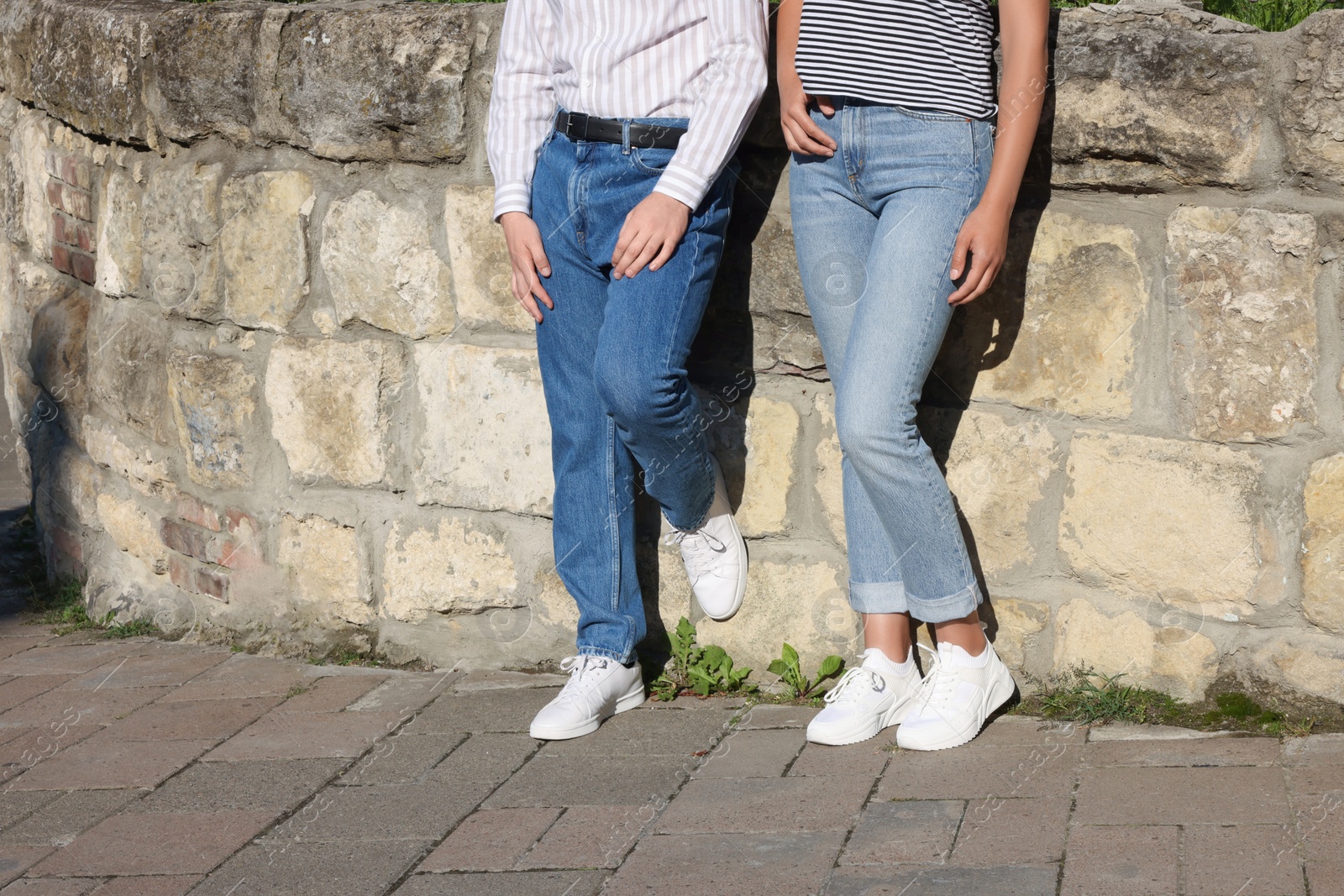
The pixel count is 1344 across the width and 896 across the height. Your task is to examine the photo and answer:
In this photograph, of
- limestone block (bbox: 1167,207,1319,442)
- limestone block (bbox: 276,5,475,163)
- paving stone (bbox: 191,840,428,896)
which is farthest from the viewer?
limestone block (bbox: 276,5,475,163)

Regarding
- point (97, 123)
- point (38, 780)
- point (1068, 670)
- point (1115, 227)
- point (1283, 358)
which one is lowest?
point (38, 780)

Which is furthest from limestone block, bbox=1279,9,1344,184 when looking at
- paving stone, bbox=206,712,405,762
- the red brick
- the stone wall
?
the red brick

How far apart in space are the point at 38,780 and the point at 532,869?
1.11m

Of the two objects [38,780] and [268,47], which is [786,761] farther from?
[268,47]

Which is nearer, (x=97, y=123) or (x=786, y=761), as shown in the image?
(x=786, y=761)

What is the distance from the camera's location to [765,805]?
7.41 ft

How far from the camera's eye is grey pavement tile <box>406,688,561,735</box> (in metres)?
2.72

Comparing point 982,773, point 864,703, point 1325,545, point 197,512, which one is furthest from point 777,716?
point 197,512

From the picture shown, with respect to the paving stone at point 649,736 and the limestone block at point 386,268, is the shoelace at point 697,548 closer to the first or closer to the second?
the paving stone at point 649,736

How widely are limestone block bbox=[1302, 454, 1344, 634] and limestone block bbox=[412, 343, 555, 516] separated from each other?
1.47 meters

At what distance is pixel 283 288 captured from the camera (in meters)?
3.09

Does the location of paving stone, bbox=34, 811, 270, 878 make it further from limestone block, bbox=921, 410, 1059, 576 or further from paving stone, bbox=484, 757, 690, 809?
limestone block, bbox=921, 410, 1059, 576

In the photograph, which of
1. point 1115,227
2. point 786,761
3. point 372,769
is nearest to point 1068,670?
point 786,761

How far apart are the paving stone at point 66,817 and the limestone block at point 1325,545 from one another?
6.93 ft
